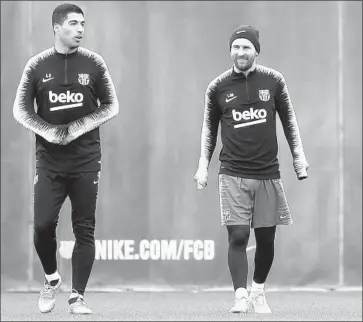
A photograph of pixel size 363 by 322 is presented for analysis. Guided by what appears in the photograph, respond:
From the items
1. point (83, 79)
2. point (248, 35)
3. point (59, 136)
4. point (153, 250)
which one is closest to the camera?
point (59, 136)

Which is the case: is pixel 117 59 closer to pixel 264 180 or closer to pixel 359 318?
pixel 264 180

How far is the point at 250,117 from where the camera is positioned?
22.4 feet

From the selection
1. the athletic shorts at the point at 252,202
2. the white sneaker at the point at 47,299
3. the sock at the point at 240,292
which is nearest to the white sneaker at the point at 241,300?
the sock at the point at 240,292

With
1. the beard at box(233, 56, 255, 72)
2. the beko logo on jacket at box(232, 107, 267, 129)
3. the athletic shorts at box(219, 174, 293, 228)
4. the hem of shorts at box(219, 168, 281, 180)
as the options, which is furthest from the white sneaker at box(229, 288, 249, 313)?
the beard at box(233, 56, 255, 72)

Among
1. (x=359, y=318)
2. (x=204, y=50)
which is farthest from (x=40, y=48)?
(x=359, y=318)

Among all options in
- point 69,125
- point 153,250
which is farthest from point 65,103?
point 153,250

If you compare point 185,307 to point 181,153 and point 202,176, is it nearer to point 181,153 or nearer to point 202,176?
point 202,176

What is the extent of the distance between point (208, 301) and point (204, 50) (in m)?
2.29

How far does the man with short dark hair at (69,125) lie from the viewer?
6.59 meters

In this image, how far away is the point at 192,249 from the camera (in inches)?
366

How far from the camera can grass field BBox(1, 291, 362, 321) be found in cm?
671

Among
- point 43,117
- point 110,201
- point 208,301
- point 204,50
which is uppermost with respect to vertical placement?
point 204,50

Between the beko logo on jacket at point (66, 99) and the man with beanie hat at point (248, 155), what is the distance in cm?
93

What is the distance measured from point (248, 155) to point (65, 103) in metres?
1.24
